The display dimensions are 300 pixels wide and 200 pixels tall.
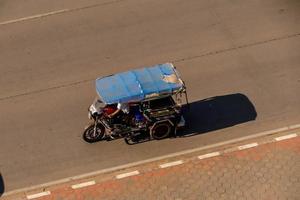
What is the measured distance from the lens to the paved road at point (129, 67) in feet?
54.5

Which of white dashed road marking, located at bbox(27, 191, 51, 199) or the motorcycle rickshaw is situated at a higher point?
the motorcycle rickshaw

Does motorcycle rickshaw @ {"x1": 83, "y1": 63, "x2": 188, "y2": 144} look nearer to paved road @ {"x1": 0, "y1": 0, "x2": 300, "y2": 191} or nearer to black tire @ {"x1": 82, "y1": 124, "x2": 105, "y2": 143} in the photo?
black tire @ {"x1": 82, "y1": 124, "x2": 105, "y2": 143}

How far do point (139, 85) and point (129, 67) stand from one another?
351 centimetres

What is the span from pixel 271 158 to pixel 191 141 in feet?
8.50

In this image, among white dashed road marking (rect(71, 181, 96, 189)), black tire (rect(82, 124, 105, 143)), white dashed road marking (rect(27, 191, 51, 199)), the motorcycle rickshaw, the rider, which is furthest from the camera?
black tire (rect(82, 124, 105, 143))

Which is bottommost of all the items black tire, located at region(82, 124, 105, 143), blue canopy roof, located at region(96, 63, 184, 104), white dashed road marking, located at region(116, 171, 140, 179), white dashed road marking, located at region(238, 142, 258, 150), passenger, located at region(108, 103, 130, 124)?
white dashed road marking, located at region(238, 142, 258, 150)

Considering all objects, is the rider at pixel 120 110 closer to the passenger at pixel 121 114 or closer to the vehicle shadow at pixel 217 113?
the passenger at pixel 121 114

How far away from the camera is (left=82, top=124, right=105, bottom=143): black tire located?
1653 centimetres

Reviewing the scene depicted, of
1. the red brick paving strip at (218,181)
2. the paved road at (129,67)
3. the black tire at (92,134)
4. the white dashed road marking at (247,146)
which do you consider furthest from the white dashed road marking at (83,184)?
the white dashed road marking at (247,146)

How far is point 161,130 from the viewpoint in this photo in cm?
1653

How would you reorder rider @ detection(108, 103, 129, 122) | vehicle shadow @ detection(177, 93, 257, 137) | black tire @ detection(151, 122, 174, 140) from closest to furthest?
1. rider @ detection(108, 103, 129, 122)
2. black tire @ detection(151, 122, 174, 140)
3. vehicle shadow @ detection(177, 93, 257, 137)

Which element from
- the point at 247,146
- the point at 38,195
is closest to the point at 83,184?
the point at 38,195

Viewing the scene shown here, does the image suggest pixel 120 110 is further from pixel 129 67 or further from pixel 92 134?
pixel 129 67

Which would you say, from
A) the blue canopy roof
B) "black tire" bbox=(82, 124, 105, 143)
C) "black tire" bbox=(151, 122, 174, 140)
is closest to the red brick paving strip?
"black tire" bbox=(151, 122, 174, 140)
